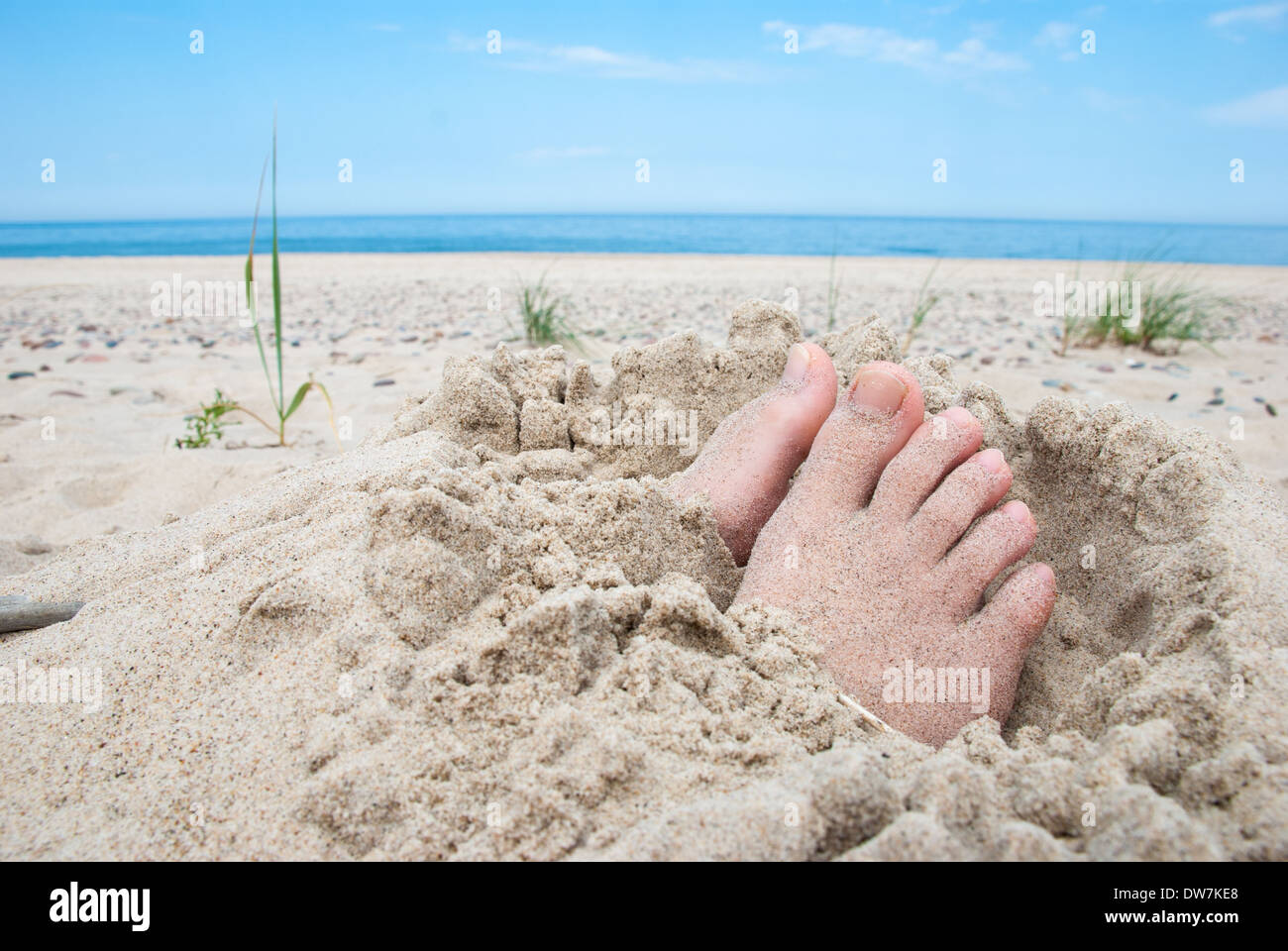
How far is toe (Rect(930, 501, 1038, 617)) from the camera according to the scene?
1593mm

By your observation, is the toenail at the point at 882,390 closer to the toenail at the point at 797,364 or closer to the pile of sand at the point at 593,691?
the toenail at the point at 797,364

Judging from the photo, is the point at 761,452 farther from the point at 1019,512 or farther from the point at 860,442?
the point at 1019,512

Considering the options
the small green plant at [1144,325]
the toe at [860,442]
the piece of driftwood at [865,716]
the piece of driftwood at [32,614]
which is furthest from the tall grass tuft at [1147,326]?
the piece of driftwood at [32,614]

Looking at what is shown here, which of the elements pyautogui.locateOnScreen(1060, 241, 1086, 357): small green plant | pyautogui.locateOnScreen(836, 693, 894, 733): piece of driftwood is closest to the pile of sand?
pyautogui.locateOnScreen(836, 693, 894, 733): piece of driftwood

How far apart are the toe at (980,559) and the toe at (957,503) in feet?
0.11

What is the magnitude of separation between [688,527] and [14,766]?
1.23 meters

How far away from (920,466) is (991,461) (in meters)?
0.15

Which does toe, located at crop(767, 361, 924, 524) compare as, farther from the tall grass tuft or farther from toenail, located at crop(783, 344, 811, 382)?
the tall grass tuft

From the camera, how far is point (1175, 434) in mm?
1694

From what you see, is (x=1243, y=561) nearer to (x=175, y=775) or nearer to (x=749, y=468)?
(x=749, y=468)

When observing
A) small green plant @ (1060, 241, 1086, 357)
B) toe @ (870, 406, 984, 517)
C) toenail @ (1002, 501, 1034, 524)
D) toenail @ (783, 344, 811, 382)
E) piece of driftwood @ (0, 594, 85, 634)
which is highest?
small green plant @ (1060, 241, 1086, 357)

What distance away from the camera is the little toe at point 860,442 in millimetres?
1714

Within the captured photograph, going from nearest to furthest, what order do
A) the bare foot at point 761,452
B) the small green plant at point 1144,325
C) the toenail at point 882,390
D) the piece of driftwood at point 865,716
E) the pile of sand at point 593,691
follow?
1. the pile of sand at point 593,691
2. the piece of driftwood at point 865,716
3. the toenail at point 882,390
4. the bare foot at point 761,452
5. the small green plant at point 1144,325
